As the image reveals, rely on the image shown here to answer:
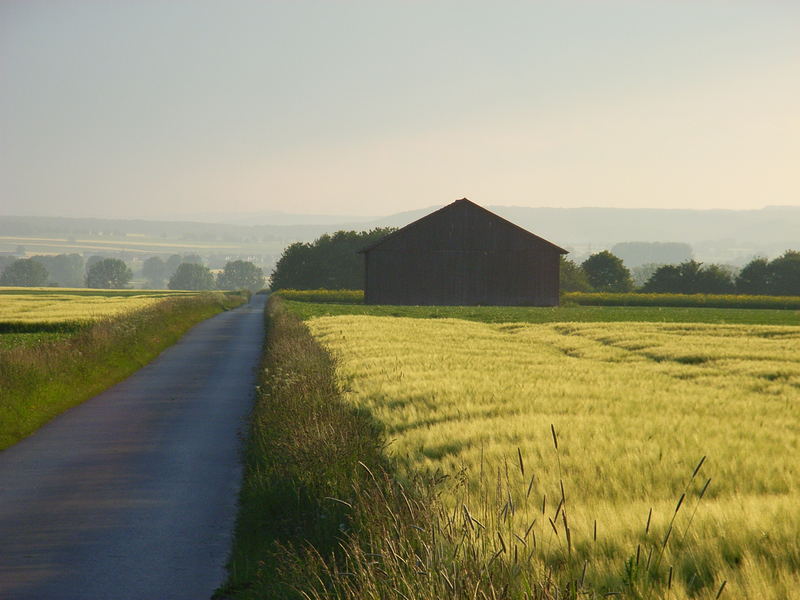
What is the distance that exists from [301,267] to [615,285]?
4743cm

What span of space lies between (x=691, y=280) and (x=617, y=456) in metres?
104

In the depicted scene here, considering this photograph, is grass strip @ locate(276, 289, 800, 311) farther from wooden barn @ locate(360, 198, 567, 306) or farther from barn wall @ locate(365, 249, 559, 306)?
wooden barn @ locate(360, 198, 567, 306)

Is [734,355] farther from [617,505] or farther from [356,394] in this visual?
[617,505]

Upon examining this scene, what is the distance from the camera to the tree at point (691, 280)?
103m

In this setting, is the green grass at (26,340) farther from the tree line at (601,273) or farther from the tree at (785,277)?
the tree at (785,277)

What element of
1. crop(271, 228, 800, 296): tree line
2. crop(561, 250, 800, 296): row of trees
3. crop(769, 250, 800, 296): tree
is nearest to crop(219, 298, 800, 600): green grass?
crop(561, 250, 800, 296): row of trees

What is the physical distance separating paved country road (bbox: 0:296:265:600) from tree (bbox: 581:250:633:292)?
106 m

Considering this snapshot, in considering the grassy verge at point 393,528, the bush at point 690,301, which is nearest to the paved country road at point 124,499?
the grassy verge at point 393,528

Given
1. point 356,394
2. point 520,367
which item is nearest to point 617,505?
point 356,394

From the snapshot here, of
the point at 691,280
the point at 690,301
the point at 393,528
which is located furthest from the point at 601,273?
the point at 393,528

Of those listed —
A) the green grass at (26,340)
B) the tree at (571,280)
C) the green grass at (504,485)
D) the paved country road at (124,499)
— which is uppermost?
the tree at (571,280)

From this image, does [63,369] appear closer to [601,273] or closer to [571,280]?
[571,280]

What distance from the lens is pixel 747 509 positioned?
5.41 metres

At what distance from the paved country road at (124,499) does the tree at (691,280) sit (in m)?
95.5
